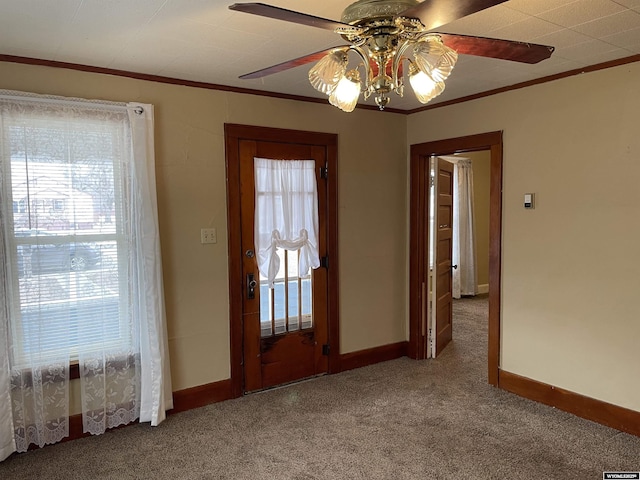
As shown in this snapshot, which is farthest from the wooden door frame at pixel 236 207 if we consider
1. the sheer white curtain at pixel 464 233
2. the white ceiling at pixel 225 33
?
the sheer white curtain at pixel 464 233

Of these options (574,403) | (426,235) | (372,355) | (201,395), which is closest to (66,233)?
(201,395)

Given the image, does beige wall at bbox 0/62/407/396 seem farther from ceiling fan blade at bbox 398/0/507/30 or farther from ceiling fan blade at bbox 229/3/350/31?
ceiling fan blade at bbox 398/0/507/30

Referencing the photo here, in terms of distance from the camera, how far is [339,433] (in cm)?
298

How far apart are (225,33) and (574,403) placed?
3.23m

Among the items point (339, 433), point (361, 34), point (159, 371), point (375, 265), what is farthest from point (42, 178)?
point (375, 265)

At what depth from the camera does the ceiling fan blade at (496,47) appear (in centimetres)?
156

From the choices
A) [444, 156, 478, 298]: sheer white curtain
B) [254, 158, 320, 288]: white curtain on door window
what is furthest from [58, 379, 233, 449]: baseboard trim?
[444, 156, 478, 298]: sheer white curtain

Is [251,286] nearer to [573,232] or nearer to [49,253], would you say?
[49,253]

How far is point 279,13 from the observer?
1346mm

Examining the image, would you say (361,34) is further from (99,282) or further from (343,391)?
(343,391)

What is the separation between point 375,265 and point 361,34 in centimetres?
285

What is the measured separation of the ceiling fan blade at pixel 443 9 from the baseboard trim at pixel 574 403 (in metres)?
2.82

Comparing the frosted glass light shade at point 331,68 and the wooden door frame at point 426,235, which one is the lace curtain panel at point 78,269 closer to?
the frosted glass light shade at point 331,68

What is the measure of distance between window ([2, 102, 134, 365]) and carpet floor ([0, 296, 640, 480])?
655mm
